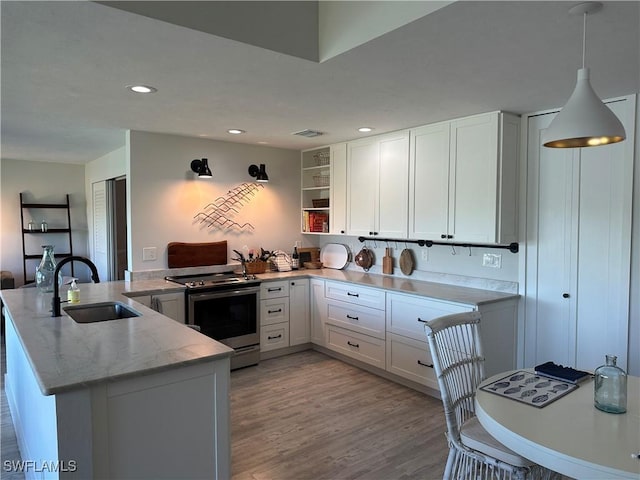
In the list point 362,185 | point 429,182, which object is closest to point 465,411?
point 429,182

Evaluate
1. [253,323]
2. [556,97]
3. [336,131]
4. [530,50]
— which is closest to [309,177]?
[336,131]

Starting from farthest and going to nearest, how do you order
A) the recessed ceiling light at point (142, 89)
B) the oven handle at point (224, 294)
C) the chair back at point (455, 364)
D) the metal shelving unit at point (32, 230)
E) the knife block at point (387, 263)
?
the metal shelving unit at point (32, 230), the knife block at point (387, 263), the oven handle at point (224, 294), the recessed ceiling light at point (142, 89), the chair back at point (455, 364)

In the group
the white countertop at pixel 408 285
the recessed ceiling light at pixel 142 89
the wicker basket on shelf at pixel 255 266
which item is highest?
the recessed ceiling light at pixel 142 89

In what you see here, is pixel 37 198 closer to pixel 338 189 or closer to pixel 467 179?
pixel 338 189

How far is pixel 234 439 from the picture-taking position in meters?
2.87

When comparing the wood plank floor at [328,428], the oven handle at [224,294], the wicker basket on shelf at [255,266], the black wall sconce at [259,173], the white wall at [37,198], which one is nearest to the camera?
the wood plank floor at [328,428]

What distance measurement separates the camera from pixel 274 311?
14.7 ft

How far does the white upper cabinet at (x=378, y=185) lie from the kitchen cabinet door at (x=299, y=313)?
2.59 feet

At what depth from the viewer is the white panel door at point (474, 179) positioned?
132 inches

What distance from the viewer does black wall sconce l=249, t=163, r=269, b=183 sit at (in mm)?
4824

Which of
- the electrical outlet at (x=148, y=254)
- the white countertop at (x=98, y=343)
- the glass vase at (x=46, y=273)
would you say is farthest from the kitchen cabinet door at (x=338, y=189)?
the glass vase at (x=46, y=273)

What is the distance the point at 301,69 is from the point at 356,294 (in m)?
2.34

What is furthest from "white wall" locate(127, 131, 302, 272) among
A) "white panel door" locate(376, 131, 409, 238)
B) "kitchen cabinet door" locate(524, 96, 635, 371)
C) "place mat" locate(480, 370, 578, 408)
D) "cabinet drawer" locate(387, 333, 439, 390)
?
"place mat" locate(480, 370, 578, 408)

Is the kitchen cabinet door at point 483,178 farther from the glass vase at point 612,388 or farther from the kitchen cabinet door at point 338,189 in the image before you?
the glass vase at point 612,388
